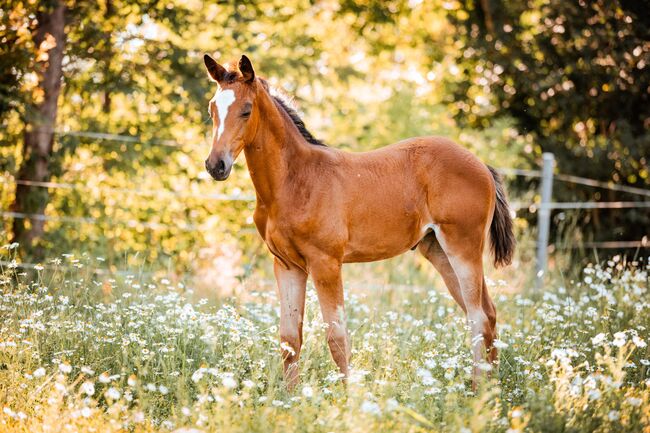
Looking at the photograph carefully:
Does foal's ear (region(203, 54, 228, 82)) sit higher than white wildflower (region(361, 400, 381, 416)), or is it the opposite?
foal's ear (region(203, 54, 228, 82))

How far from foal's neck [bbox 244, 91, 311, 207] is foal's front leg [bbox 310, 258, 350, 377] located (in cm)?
54

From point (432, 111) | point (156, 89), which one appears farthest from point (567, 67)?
point (156, 89)

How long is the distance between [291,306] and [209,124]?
5.67m

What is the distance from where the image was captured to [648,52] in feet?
34.0

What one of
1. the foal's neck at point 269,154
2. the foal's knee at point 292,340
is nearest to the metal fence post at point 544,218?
the foal's knee at point 292,340

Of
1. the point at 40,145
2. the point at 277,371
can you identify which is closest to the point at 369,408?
the point at 277,371

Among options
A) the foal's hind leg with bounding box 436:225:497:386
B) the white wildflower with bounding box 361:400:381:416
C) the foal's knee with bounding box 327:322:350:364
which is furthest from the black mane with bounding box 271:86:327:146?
the white wildflower with bounding box 361:400:381:416

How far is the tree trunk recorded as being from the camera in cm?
827

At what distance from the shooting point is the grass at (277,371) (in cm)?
361

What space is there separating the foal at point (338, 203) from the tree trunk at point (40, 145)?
4226mm

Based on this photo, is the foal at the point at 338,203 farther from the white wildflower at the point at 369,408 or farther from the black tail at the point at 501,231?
the white wildflower at the point at 369,408

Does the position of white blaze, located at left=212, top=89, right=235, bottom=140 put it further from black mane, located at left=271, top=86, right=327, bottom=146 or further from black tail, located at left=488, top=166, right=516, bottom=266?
black tail, located at left=488, top=166, right=516, bottom=266

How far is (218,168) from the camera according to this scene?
4.39 meters

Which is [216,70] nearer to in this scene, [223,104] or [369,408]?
[223,104]
